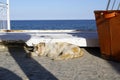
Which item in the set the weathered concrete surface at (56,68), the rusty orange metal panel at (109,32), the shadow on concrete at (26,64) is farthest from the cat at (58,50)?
the rusty orange metal panel at (109,32)

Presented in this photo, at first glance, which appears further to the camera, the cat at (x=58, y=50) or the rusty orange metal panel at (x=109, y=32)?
the cat at (x=58, y=50)

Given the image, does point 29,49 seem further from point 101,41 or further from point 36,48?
point 101,41

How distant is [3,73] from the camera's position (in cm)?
720

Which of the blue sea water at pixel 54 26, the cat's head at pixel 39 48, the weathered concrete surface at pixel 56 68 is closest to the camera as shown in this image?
the weathered concrete surface at pixel 56 68

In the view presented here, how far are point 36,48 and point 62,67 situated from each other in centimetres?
194

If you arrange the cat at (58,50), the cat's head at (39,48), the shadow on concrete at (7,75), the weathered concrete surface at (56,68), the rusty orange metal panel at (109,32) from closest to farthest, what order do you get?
the shadow on concrete at (7,75), the weathered concrete surface at (56,68), the rusty orange metal panel at (109,32), the cat at (58,50), the cat's head at (39,48)

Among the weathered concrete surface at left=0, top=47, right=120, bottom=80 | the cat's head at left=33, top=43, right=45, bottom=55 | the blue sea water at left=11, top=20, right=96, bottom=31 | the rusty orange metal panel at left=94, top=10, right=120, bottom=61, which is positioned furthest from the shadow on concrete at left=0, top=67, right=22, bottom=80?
the blue sea water at left=11, top=20, right=96, bottom=31

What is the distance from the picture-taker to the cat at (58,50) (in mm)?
9103

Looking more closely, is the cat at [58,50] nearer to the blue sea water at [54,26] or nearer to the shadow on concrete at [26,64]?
the shadow on concrete at [26,64]

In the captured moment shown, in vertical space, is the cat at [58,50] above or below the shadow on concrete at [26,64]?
above

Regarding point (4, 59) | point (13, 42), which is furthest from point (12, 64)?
point (13, 42)

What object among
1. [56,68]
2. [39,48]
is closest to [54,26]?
[39,48]

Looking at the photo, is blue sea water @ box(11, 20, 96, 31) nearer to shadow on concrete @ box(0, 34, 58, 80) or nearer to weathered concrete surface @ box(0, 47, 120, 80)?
shadow on concrete @ box(0, 34, 58, 80)

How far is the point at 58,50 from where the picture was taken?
9.44m
